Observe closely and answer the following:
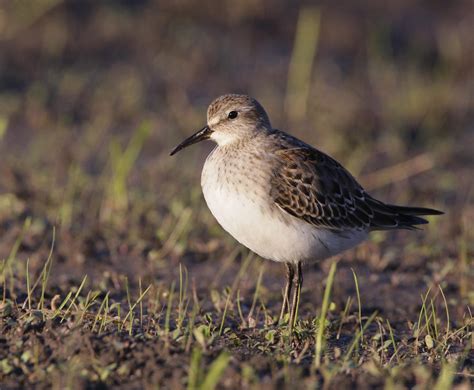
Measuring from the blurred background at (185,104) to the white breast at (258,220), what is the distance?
170cm

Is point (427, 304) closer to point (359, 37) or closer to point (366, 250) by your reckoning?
point (366, 250)

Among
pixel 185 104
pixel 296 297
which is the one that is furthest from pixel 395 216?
pixel 185 104

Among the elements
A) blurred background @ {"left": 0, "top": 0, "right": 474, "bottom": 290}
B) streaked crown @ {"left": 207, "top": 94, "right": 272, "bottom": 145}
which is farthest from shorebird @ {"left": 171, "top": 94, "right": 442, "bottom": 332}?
blurred background @ {"left": 0, "top": 0, "right": 474, "bottom": 290}

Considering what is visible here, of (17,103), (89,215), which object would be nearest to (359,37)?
(17,103)

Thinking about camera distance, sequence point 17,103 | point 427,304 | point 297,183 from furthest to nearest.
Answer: point 17,103, point 427,304, point 297,183

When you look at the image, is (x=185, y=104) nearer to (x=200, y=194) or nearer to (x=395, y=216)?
(x=200, y=194)

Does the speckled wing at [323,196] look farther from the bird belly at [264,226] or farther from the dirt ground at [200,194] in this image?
the dirt ground at [200,194]

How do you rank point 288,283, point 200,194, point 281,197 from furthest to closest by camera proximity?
point 200,194 < point 288,283 < point 281,197

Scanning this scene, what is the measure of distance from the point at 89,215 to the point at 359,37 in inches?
259

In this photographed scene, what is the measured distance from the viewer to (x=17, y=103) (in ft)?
34.8

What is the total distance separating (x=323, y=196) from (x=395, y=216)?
707mm

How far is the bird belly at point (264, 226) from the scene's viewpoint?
5.96 metres

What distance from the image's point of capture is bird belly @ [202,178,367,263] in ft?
19.6

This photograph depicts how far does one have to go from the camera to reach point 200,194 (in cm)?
893
